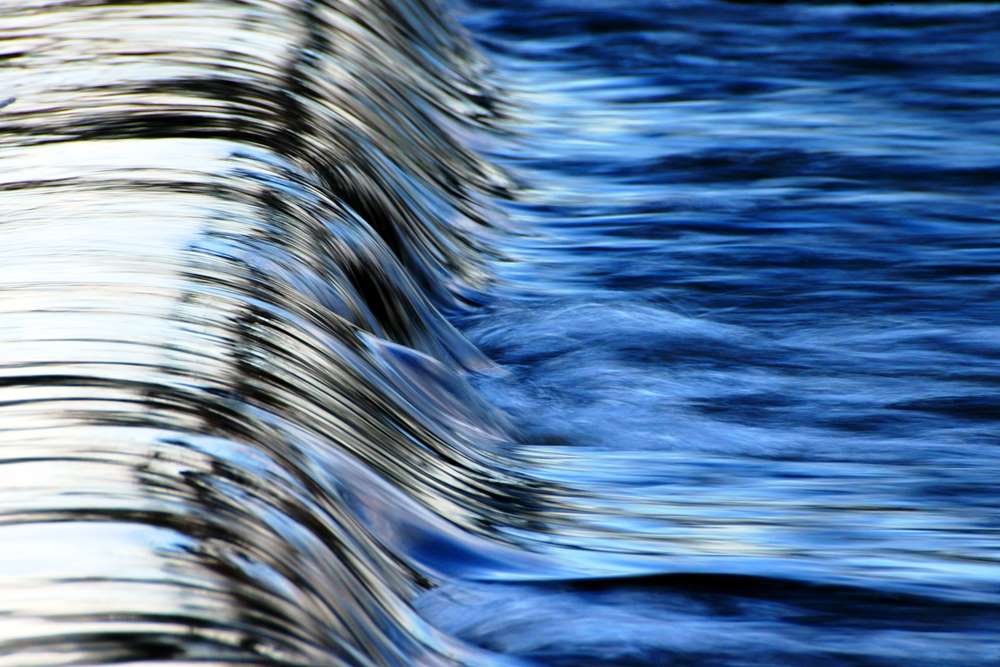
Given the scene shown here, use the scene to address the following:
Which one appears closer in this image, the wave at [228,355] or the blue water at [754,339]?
the wave at [228,355]

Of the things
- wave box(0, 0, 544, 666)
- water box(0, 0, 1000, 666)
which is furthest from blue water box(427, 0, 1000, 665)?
wave box(0, 0, 544, 666)

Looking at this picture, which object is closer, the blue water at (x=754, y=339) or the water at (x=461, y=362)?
the water at (x=461, y=362)

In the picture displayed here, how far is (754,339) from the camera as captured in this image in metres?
3.02

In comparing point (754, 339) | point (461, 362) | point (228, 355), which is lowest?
point (228, 355)

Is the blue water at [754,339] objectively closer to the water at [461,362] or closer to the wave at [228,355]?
the water at [461,362]

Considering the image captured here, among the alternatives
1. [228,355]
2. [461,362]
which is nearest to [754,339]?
[461,362]

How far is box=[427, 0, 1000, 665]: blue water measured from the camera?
1.82 metres

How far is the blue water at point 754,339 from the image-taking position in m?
1.82

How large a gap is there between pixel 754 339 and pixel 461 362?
0.61 meters

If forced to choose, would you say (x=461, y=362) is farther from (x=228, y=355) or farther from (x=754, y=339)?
(x=228, y=355)

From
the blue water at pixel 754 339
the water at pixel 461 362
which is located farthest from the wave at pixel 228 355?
the blue water at pixel 754 339

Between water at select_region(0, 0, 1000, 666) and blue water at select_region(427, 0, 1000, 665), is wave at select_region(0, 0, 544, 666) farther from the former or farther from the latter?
blue water at select_region(427, 0, 1000, 665)

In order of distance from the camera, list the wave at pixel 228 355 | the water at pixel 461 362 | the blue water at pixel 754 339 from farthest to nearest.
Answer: the blue water at pixel 754 339, the water at pixel 461 362, the wave at pixel 228 355

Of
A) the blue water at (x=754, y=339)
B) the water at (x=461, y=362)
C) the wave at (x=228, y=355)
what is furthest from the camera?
the blue water at (x=754, y=339)
